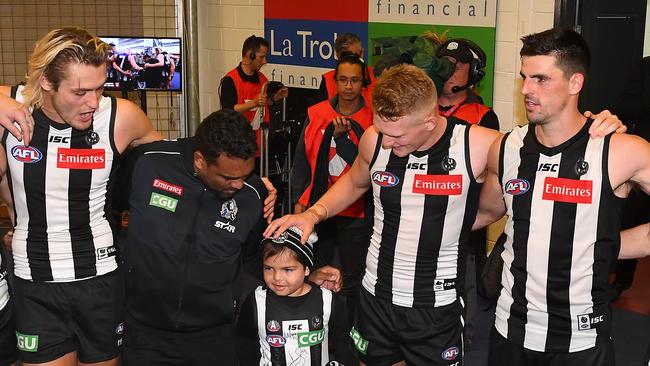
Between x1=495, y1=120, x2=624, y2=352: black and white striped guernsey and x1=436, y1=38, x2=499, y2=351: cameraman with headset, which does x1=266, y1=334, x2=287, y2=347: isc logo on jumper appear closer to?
x1=495, y1=120, x2=624, y2=352: black and white striped guernsey

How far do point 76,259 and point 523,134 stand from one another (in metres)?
1.76

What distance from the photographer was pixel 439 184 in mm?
3465

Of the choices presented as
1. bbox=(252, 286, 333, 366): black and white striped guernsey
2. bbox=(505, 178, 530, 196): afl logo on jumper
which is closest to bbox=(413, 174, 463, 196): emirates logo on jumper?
bbox=(505, 178, 530, 196): afl logo on jumper

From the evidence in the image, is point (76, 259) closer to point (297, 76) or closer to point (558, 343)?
point (558, 343)

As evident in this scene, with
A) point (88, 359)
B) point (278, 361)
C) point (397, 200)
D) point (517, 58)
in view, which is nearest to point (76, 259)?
point (88, 359)

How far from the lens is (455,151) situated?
136 inches

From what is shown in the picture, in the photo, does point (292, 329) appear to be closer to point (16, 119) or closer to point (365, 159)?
point (365, 159)

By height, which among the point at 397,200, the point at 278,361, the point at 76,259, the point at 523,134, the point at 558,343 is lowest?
the point at 278,361

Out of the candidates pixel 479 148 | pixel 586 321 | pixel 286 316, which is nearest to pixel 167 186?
pixel 286 316

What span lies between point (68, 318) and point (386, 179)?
1345mm

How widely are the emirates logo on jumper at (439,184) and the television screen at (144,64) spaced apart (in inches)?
183

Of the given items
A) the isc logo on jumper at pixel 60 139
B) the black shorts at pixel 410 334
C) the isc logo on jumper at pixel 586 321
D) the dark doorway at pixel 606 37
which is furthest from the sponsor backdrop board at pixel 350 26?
the isc logo on jumper at pixel 60 139

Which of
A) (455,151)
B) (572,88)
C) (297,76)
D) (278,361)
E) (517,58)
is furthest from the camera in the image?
(297,76)

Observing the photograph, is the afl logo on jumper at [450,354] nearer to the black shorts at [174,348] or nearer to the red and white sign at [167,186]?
the black shorts at [174,348]
